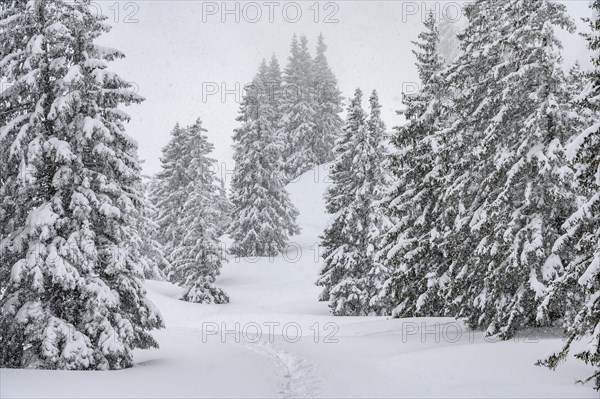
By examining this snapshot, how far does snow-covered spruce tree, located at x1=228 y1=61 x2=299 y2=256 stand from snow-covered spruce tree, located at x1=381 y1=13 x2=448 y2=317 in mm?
25284

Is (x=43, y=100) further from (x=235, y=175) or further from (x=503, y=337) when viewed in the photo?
(x=235, y=175)

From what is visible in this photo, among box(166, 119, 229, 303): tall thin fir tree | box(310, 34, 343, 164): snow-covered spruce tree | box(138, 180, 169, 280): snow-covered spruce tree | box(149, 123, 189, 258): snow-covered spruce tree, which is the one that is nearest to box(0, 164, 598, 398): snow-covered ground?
box(166, 119, 229, 303): tall thin fir tree

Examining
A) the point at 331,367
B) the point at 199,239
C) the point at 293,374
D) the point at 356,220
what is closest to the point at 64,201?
the point at 293,374

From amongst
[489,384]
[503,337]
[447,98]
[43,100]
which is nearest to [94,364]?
[43,100]

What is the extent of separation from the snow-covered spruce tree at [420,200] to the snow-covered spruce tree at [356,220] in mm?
6866

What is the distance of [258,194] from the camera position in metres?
48.9

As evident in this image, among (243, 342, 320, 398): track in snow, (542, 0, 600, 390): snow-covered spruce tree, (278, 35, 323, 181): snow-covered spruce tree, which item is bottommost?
(243, 342, 320, 398): track in snow

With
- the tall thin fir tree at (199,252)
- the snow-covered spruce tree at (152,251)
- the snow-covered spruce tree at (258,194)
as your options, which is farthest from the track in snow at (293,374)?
the snow-covered spruce tree at (258,194)

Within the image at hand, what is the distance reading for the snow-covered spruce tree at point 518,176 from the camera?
51.6 ft

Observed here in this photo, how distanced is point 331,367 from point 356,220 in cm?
1618

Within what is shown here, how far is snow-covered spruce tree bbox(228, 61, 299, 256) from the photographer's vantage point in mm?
48250

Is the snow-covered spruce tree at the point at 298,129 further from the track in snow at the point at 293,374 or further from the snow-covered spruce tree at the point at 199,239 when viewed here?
the track in snow at the point at 293,374

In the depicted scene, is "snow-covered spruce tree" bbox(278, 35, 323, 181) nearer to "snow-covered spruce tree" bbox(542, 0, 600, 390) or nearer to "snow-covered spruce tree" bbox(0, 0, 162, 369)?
"snow-covered spruce tree" bbox(0, 0, 162, 369)

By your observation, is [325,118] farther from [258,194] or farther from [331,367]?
[331,367]
